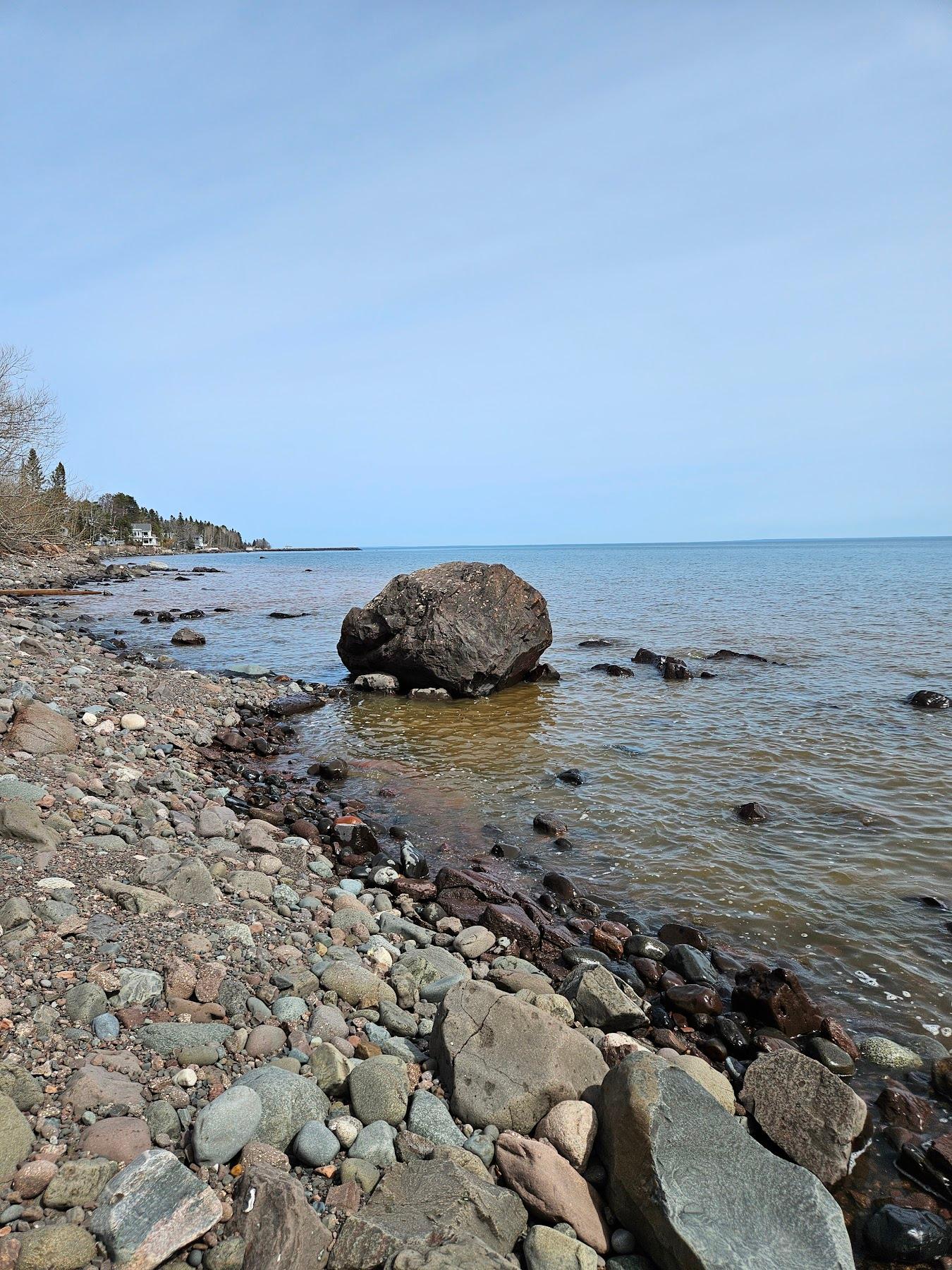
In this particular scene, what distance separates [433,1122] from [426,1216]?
0.72 m

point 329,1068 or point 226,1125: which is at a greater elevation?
point 226,1125

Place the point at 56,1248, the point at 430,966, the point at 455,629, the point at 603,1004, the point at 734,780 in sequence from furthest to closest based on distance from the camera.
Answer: the point at 455,629, the point at 734,780, the point at 430,966, the point at 603,1004, the point at 56,1248

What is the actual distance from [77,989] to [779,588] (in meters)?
58.6

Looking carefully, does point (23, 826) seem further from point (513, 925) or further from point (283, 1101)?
point (513, 925)

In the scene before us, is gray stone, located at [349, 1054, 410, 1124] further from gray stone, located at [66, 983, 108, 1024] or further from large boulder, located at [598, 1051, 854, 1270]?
gray stone, located at [66, 983, 108, 1024]

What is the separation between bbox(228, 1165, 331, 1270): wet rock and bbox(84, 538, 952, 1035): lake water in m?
4.49

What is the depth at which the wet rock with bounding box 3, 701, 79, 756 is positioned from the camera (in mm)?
8070

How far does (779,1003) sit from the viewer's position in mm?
5414

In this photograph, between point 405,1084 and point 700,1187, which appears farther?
point 405,1084

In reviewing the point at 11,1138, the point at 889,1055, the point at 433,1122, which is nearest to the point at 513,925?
the point at 433,1122

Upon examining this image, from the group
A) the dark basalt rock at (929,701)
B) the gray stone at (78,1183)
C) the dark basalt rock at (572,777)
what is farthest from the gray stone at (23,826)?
the dark basalt rock at (929,701)

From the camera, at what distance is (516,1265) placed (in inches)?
116

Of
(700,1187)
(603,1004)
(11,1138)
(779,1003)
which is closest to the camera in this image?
(11,1138)

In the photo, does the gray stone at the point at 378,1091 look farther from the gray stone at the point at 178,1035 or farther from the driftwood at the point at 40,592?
the driftwood at the point at 40,592
